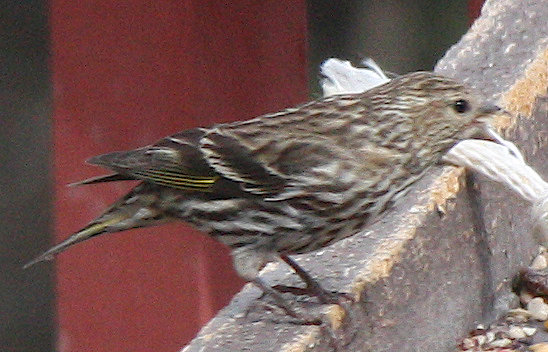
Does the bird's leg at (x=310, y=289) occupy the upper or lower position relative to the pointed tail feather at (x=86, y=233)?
lower

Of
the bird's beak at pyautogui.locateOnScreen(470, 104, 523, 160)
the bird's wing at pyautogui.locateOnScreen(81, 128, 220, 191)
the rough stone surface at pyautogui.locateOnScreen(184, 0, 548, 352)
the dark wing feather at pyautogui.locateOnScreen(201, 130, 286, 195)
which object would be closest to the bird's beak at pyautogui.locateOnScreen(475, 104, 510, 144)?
the bird's beak at pyautogui.locateOnScreen(470, 104, 523, 160)

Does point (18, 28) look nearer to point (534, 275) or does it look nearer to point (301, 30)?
point (301, 30)

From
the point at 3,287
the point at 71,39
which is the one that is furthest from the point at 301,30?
the point at 3,287

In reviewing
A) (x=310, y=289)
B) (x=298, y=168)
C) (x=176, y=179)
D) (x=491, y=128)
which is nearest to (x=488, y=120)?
(x=491, y=128)

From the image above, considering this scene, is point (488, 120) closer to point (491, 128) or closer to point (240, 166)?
point (491, 128)

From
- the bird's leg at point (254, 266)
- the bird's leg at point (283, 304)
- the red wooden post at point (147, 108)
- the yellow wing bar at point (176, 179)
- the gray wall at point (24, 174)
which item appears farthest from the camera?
the red wooden post at point (147, 108)

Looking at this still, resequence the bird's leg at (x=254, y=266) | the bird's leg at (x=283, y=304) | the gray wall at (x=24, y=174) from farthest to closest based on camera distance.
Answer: the gray wall at (x=24, y=174) → the bird's leg at (x=254, y=266) → the bird's leg at (x=283, y=304)

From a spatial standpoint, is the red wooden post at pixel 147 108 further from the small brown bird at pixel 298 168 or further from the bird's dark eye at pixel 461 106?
the bird's dark eye at pixel 461 106

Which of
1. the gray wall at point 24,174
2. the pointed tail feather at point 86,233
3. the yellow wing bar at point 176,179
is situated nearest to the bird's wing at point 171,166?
the yellow wing bar at point 176,179
